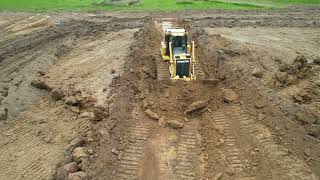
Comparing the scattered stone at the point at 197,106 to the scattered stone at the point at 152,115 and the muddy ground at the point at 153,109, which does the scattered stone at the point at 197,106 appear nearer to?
the muddy ground at the point at 153,109

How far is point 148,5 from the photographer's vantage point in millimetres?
34312

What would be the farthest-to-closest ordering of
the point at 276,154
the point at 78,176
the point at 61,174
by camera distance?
the point at 276,154, the point at 61,174, the point at 78,176

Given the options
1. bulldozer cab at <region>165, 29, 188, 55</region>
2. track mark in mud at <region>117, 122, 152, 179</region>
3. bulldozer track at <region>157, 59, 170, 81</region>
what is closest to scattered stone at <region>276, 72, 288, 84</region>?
bulldozer cab at <region>165, 29, 188, 55</region>

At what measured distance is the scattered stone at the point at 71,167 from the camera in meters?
11.2

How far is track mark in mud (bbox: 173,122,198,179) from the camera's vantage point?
457 inches

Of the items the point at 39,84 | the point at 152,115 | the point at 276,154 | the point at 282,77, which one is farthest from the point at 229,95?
the point at 39,84

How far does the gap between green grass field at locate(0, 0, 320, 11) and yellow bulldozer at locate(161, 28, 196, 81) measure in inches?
621

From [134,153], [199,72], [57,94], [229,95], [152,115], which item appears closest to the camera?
[134,153]

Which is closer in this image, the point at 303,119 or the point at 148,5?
the point at 303,119

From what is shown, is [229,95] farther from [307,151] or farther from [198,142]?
[307,151]

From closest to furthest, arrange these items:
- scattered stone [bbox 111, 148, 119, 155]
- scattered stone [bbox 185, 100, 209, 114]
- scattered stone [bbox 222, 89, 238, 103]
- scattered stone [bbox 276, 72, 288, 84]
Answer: scattered stone [bbox 111, 148, 119, 155], scattered stone [bbox 185, 100, 209, 114], scattered stone [bbox 222, 89, 238, 103], scattered stone [bbox 276, 72, 288, 84]

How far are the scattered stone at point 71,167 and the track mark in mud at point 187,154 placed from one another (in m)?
2.86

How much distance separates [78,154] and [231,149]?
4.69 metres

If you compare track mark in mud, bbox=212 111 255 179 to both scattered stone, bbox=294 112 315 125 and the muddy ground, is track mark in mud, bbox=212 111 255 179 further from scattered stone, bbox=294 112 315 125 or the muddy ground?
scattered stone, bbox=294 112 315 125
